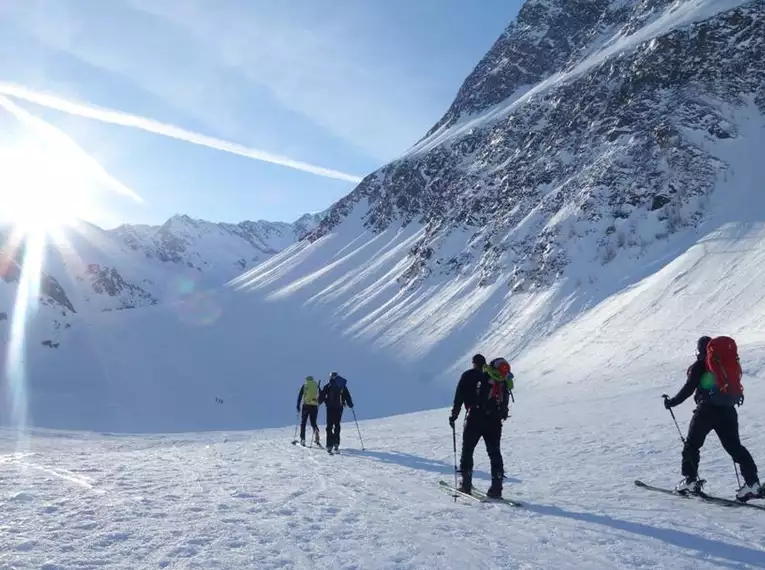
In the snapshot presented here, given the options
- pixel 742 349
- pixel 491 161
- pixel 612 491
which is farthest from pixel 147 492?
pixel 491 161

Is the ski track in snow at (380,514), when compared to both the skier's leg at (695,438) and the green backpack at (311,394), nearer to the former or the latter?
the skier's leg at (695,438)

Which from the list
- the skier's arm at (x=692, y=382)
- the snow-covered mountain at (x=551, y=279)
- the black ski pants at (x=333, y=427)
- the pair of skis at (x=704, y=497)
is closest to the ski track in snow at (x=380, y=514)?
the pair of skis at (x=704, y=497)

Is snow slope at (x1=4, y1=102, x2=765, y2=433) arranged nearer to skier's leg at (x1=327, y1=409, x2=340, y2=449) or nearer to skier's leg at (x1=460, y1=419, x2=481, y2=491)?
skier's leg at (x1=327, y1=409, x2=340, y2=449)

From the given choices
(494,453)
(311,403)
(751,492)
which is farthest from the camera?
(311,403)

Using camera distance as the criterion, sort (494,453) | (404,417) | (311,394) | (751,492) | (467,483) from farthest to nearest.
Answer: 1. (404,417)
2. (311,394)
3. (467,483)
4. (494,453)
5. (751,492)

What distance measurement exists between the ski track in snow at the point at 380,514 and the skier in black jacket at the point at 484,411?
0.56 metres

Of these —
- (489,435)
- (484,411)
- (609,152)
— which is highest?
(609,152)

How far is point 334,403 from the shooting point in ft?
48.5

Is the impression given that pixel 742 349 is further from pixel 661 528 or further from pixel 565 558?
pixel 565 558

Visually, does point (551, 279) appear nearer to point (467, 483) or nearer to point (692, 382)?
point (692, 382)

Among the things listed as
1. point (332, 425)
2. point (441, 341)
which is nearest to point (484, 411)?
point (332, 425)

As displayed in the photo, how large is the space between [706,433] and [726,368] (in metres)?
0.91

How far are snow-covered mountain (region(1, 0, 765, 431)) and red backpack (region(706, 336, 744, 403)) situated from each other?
13444 mm

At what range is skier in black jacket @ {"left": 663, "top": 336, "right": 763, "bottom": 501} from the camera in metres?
6.87
